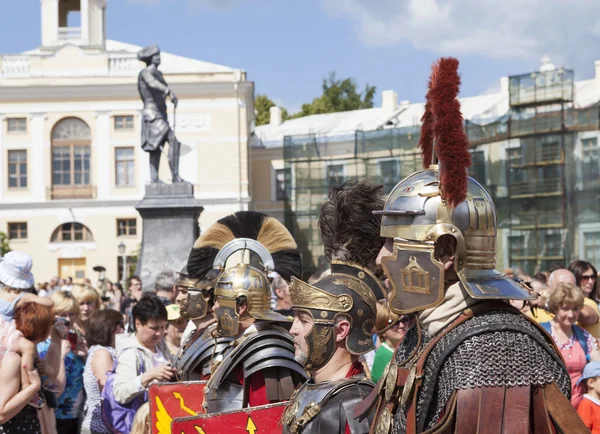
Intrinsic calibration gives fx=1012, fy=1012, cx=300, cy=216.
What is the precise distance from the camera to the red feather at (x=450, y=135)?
301 centimetres

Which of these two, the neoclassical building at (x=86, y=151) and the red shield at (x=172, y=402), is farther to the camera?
the neoclassical building at (x=86, y=151)

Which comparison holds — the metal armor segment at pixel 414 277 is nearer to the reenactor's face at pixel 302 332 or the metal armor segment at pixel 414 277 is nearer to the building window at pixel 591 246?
the reenactor's face at pixel 302 332

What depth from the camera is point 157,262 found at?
1880 centimetres

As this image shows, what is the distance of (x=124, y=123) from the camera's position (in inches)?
1804

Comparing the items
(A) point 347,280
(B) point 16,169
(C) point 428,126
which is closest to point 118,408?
(A) point 347,280

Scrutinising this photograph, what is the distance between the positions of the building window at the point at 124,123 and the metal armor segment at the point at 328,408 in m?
42.6

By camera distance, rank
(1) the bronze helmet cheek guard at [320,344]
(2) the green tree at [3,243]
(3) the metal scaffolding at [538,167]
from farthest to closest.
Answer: (2) the green tree at [3,243], (3) the metal scaffolding at [538,167], (1) the bronze helmet cheek guard at [320,344]

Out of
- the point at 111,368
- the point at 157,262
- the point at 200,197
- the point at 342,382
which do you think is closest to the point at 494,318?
the point at 342,382

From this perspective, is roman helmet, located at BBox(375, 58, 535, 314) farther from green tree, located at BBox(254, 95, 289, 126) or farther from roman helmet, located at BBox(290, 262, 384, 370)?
green tree, located at BBox(254, 95, 289, 126)

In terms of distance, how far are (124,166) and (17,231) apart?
18.7ft

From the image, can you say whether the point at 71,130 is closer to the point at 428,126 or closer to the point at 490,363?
the point at 428,126

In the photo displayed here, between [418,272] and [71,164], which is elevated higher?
[71,164]

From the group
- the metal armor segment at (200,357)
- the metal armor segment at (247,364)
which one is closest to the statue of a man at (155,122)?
the metal armor segment at (200,357)

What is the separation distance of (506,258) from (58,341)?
81.6 feet
